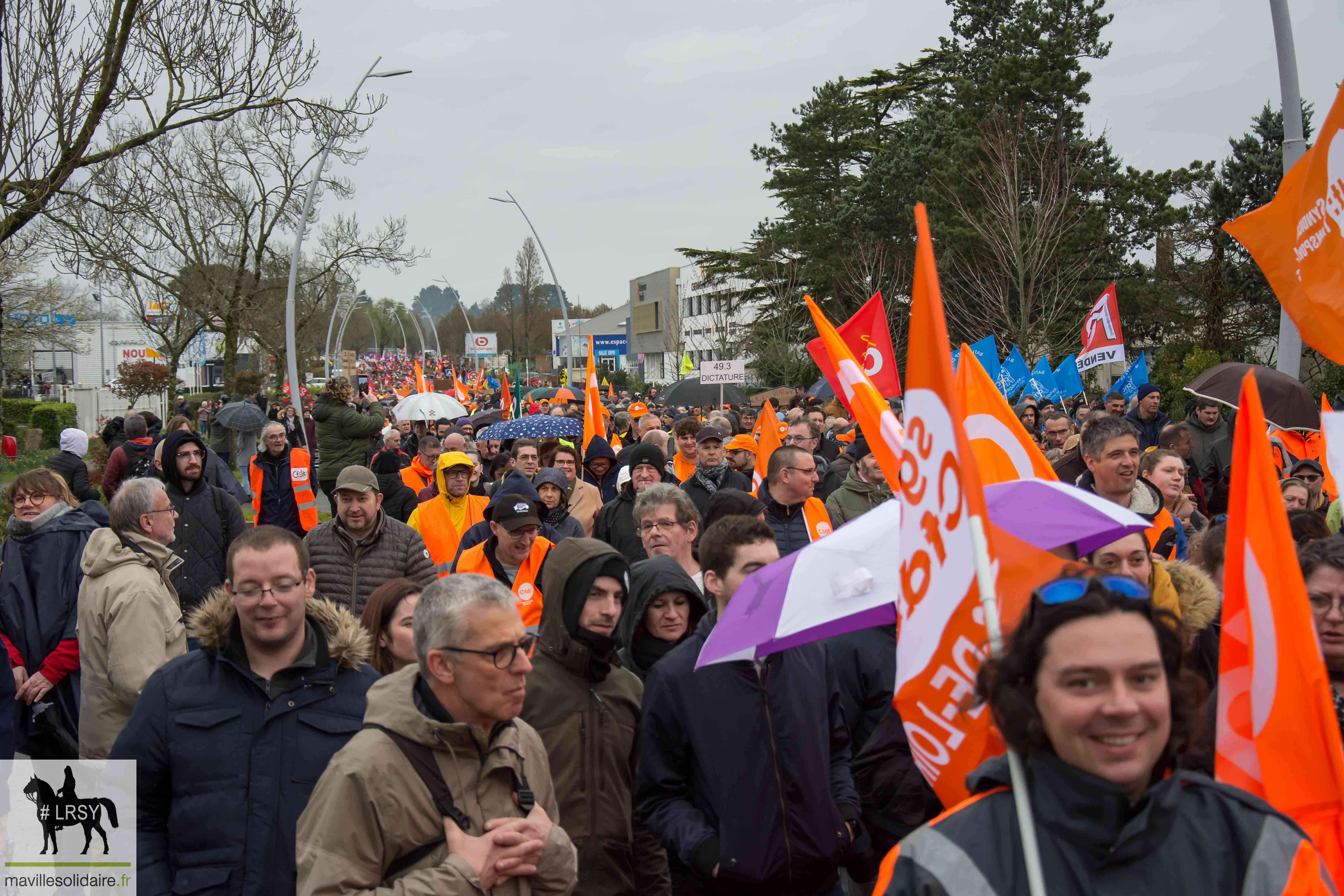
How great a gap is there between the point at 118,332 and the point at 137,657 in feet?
300

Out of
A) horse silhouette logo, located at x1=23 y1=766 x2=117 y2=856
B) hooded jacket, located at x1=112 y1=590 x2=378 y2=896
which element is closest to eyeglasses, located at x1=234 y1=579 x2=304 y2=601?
hooded jacket, located at x1=112 y1=590 x2=378 y2=896

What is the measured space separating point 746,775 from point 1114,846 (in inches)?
64.7

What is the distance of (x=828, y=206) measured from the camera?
44219 mm

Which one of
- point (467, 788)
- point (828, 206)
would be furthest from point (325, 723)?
point (828, 206)

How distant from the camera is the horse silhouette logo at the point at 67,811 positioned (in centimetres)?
399

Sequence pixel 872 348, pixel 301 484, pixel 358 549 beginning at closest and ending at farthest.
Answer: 1. pixel 358 549
2. pixel 872 348
3. pixel 301 484

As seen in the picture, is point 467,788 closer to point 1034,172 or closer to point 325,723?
point 325,723

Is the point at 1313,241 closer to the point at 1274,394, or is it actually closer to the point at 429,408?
the point at 1274,394

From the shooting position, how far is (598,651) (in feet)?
12.2

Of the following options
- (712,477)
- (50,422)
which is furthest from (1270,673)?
(50,422)

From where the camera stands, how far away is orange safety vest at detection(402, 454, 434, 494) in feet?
37.2

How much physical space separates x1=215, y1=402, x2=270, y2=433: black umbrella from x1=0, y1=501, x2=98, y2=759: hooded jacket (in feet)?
22.0

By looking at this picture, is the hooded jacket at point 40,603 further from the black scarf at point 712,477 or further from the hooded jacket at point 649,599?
the black scarf at point 712,477

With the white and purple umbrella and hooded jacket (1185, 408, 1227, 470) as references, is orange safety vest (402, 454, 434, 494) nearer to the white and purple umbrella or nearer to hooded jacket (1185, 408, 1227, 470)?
hooded jacket (1185, 408, 1227, 470)
